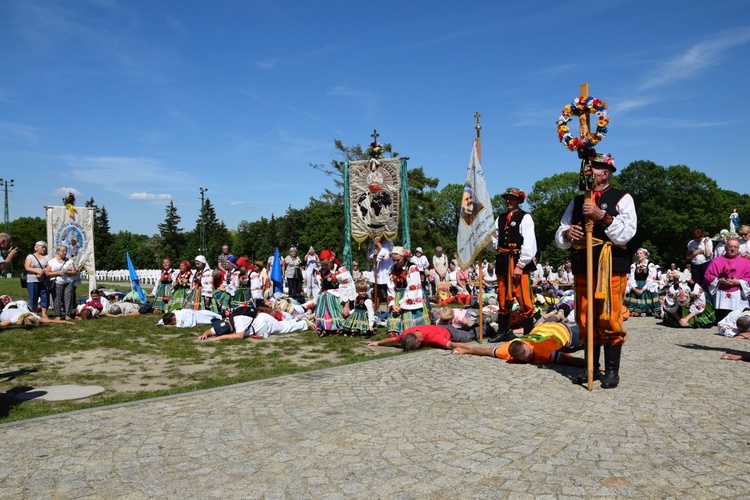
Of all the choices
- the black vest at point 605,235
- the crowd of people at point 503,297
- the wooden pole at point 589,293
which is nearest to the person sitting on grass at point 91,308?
the crowd of people at point 503,297

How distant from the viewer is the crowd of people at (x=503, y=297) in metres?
6.04

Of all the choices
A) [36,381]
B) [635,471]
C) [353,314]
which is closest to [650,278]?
[353,314]

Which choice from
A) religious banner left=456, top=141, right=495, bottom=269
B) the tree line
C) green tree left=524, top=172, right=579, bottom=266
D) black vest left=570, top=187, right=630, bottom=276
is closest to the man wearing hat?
religious banner left=456, top=141, right=495, bottom=269

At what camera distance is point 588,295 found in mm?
5914

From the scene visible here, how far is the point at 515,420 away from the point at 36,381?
6.00 meters

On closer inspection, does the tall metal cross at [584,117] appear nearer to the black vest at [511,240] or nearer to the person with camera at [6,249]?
the black vest at [511,240]

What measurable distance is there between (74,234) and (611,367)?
1728cm

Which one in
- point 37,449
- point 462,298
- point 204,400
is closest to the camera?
point 37,449

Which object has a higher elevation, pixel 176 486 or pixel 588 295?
pixel 588 295

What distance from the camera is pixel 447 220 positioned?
7269 centimetres

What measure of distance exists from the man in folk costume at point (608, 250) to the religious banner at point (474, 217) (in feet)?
10.2

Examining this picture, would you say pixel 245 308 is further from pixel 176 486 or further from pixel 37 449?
pixel 176 486

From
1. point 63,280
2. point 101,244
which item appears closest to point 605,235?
point 63,280

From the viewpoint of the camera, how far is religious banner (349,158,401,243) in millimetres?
16359
